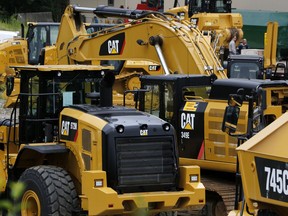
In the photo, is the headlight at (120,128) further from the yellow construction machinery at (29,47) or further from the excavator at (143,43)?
the yellow construction machinery at (29,47)

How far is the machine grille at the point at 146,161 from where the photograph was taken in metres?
9.92

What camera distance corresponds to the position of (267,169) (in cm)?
687

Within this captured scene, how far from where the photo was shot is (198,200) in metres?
10.1

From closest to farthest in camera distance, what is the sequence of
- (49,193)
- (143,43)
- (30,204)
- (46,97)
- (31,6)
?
1. (49,193)
2. (30,204)
3. (46,97)
4. (143,43)
5. (31,6)

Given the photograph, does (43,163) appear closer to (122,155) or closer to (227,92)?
(122,155)

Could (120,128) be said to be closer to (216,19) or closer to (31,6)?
(216,19)

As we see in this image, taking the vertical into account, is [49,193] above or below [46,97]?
below

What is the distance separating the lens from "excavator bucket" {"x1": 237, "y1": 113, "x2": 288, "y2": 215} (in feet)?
22.1

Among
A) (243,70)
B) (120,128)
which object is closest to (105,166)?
(120,128)

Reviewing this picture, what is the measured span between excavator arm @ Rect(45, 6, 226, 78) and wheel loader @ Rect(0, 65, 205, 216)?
406 cm

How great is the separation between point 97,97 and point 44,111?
784mm

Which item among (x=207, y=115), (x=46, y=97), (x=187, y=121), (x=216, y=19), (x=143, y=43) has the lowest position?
(x=187, y=121)

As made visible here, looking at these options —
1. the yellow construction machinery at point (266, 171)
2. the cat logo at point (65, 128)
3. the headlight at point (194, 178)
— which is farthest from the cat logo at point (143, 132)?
the yellow construction machinery at point (266, 171)

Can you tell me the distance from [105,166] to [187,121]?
2.29 meters
